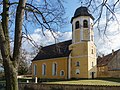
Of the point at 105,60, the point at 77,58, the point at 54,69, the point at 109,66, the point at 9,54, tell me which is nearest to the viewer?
the point at 9,54

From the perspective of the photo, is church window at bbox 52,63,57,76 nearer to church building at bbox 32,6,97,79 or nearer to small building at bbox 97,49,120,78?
church building at bbox 32,6,97,79

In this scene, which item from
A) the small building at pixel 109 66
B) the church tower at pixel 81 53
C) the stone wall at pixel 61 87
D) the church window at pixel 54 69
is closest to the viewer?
the stone wall at pixel 61 87

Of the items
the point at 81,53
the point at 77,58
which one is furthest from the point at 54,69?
the point at 81,53

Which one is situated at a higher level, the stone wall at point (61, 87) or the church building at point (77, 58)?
the church building at point (77, 58)

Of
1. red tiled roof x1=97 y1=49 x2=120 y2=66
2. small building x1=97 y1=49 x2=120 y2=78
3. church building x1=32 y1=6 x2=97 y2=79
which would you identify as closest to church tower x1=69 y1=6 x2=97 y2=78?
church building x1=32 y1=6 x2=97 y2=79

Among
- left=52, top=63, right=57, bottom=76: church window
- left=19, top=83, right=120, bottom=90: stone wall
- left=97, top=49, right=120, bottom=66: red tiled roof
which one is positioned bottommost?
left=19, top=83, right=120, bottom=90: stone wall

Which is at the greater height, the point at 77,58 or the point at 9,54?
the point at 77,58

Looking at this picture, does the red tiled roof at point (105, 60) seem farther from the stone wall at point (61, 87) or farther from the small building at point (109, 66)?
the stone wall at point (61, 87)

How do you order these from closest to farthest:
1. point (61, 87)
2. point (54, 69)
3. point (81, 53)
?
point (61, 87) → point (81, 53) → point (54, 69)

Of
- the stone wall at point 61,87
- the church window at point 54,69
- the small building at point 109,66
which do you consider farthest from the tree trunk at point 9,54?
the small building at point 109,66

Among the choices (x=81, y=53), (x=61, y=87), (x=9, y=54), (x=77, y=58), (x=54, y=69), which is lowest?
(x=61, y=87)

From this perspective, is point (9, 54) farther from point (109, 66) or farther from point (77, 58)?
point (109, 66)

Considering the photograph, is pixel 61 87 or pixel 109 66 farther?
pixel 109 66

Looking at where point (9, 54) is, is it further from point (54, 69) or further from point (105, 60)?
point (105, 60)
